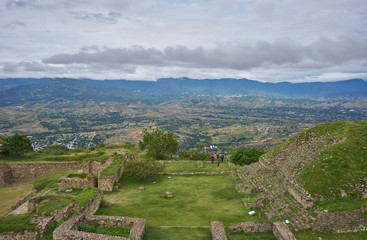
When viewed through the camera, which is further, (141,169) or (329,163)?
(141,169)

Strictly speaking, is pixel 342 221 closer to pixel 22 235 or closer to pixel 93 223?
pixel 93 223

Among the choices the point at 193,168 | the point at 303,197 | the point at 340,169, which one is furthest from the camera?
the point at 193,168

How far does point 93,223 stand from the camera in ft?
51.5

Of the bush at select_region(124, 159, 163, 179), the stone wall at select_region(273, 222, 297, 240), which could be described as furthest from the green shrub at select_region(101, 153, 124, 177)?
the stone wall at select_region(273, 222, 297, 240)

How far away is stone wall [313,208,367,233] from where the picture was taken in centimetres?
1378

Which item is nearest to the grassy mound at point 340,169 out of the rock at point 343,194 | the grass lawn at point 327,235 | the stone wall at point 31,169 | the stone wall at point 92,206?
the rock at point 343,194

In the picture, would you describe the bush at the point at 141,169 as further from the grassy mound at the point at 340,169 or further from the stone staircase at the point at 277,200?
the grassy mound at the point at 340,169

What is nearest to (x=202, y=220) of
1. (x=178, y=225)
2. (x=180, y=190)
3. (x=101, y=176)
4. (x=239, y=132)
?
(x=178, y=225)

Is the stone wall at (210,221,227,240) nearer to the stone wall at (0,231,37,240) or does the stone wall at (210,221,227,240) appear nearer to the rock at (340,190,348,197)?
the rock at (340,190,348,197)

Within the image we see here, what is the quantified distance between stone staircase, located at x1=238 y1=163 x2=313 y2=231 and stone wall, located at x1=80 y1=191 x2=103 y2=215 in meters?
14.4

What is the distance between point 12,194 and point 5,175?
6233mm

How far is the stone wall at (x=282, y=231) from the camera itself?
1350 cm

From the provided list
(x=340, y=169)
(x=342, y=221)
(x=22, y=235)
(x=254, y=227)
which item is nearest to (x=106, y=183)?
(x=22, y=235)

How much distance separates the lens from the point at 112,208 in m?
19.7
